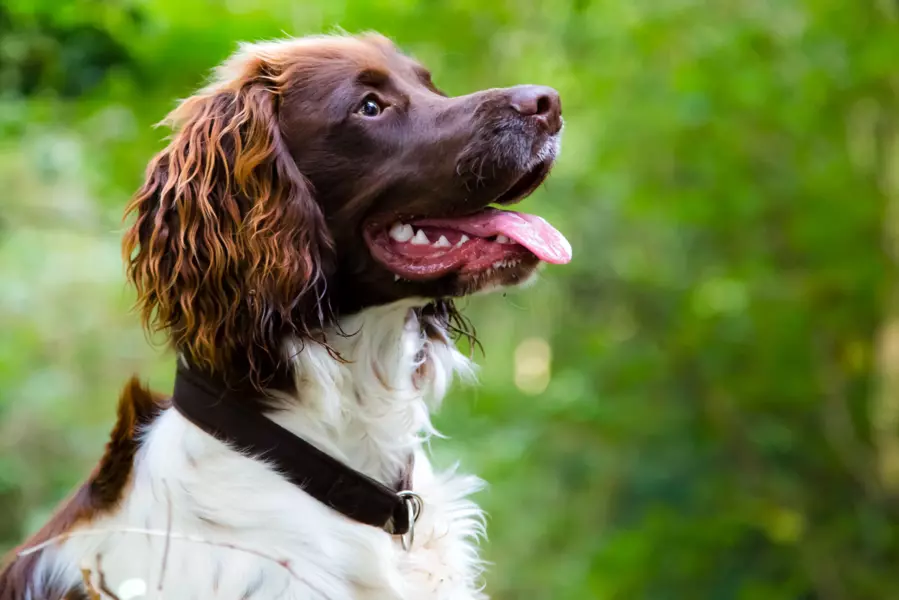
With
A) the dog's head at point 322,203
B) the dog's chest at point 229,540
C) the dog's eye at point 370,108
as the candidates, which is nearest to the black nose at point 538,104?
the dog's head at point 322,203

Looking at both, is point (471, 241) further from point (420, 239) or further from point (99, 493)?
point (99, 493)

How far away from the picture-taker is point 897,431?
769 centimetres

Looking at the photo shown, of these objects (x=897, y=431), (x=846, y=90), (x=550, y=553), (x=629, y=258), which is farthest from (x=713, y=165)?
(x=550, y=553)

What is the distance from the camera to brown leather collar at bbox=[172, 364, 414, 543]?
2539 millimetres

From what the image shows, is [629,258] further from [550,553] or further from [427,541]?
[427,541]

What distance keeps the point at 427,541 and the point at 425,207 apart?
90 cm

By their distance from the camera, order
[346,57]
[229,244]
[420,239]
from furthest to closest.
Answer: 1. [346,57]
2. [420,239]
3. [229,244]

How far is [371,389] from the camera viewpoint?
2.77m

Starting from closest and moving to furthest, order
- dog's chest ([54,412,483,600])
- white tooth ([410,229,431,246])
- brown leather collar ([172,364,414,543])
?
dog's chest ([54,412,483,600]), brown leather collar ([172,364,414,543]), white tooth ([410,229,431,246])

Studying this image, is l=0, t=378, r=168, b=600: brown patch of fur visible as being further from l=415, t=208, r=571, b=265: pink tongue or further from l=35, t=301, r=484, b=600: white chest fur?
l=415, t=208, r=571, b=265: pink tongue

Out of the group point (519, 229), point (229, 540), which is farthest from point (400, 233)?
point (229, 540)

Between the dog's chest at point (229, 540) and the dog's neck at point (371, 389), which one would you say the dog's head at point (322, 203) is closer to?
the dog's neck at point (371, 389)

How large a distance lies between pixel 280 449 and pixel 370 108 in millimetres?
935

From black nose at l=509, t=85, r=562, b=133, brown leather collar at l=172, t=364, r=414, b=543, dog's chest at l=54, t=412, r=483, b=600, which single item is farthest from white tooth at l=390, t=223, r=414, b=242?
dog's chest at l=54, t=412, r=483, b=600
